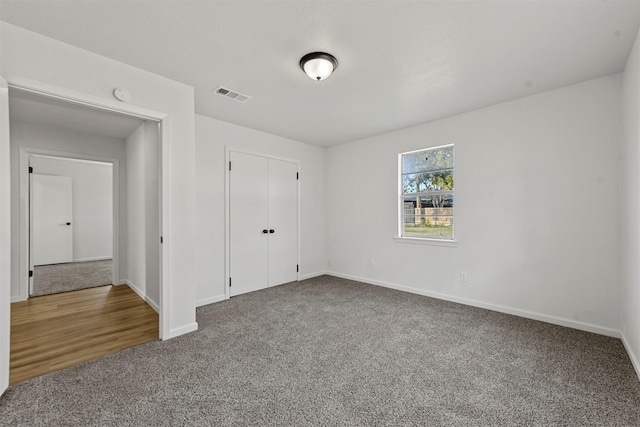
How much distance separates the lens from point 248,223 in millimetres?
4297

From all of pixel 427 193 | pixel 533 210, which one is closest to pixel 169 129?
pixel 427 193

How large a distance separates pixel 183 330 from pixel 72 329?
4.20 ft

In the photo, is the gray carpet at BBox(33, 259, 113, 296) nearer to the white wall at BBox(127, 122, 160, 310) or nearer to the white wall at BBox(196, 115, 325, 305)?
the white wall at BBox(127, 122, 160, 310)

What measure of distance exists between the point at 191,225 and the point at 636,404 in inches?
144

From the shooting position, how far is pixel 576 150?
2867mm

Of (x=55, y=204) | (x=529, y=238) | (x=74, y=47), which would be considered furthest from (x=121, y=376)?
(x=55, y=204)

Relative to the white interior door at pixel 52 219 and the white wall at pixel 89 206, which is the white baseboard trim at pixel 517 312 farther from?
the white interior door at pixel 52 219

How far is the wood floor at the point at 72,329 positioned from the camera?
2.33 m

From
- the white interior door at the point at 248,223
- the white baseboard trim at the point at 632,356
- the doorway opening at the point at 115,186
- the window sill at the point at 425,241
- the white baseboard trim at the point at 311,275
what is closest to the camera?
the white baseboard trim at the point at 632,356

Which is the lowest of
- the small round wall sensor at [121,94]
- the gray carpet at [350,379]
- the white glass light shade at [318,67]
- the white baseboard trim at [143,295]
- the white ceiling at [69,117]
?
the gray carpet at [350,379]

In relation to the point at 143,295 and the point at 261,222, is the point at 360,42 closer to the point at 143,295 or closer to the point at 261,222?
the point at 261,222

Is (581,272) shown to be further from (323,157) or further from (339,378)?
(323,157)

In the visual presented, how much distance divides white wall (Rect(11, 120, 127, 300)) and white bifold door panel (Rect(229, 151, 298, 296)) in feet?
7.52

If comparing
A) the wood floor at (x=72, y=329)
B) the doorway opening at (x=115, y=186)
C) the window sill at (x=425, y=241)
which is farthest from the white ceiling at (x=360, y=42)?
the wood floor at (x=72, y=329)
